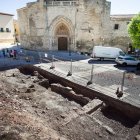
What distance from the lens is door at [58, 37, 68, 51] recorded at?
28422mm

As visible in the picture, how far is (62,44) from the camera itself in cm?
2870

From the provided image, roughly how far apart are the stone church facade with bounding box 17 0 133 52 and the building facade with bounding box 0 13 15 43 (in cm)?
1091

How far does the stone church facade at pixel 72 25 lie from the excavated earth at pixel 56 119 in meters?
17.0

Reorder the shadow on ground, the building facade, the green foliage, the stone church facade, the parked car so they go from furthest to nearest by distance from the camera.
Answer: the building facade < the stone church facade < the parked car < the green foliage < the shadow on ground

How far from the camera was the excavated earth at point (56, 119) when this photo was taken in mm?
6328

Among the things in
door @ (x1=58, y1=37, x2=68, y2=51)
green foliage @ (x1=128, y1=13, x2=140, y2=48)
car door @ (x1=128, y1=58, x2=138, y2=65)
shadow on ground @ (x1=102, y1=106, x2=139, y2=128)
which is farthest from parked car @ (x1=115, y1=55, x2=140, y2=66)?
door @ (x1=58, y1=37, x2=68, y2=51)

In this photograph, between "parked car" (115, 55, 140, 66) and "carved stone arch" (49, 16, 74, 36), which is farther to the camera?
"carved stone arch" (49, 16, 74, 36)

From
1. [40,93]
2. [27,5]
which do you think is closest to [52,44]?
[27,5]

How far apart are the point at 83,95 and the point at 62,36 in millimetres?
18275

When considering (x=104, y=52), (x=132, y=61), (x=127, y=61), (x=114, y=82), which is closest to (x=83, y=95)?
(x=114, y=82)

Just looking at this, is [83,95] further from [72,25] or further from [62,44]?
[62,44]

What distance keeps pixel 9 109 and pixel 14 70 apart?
8798mm

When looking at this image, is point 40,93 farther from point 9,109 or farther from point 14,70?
point 14,70

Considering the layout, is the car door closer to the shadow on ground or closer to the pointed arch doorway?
the shadow on ground
